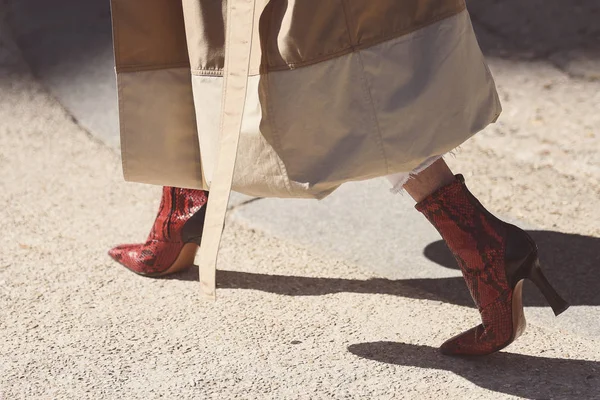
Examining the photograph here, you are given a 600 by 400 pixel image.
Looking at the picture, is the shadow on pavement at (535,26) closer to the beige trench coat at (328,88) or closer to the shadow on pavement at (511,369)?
the shadow on pavement at (511,369)

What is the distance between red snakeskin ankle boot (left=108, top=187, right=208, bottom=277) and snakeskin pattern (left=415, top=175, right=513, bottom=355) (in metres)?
0.79

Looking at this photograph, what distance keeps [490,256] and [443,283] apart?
599 mm

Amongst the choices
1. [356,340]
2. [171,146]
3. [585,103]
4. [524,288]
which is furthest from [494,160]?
[171,146]

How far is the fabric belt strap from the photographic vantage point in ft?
6.46

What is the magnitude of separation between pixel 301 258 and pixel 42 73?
227cm

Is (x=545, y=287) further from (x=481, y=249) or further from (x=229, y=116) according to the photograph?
(x=229, y=116)

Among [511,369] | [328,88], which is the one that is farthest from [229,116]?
[511,369]

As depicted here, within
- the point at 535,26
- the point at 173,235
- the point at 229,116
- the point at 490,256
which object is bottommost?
the point at 173,235

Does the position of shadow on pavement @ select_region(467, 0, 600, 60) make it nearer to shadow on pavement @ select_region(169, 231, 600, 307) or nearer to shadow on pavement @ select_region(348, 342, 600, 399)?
shadow on pavement @ select_region(169, 231, 600, 307)

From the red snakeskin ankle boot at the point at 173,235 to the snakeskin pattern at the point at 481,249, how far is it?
0.79 meters

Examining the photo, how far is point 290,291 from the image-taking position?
2693 mm

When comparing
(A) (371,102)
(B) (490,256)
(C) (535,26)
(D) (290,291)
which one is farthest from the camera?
(C) (535,26)

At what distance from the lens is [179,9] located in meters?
2.19

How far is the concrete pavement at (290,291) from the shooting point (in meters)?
2.19
